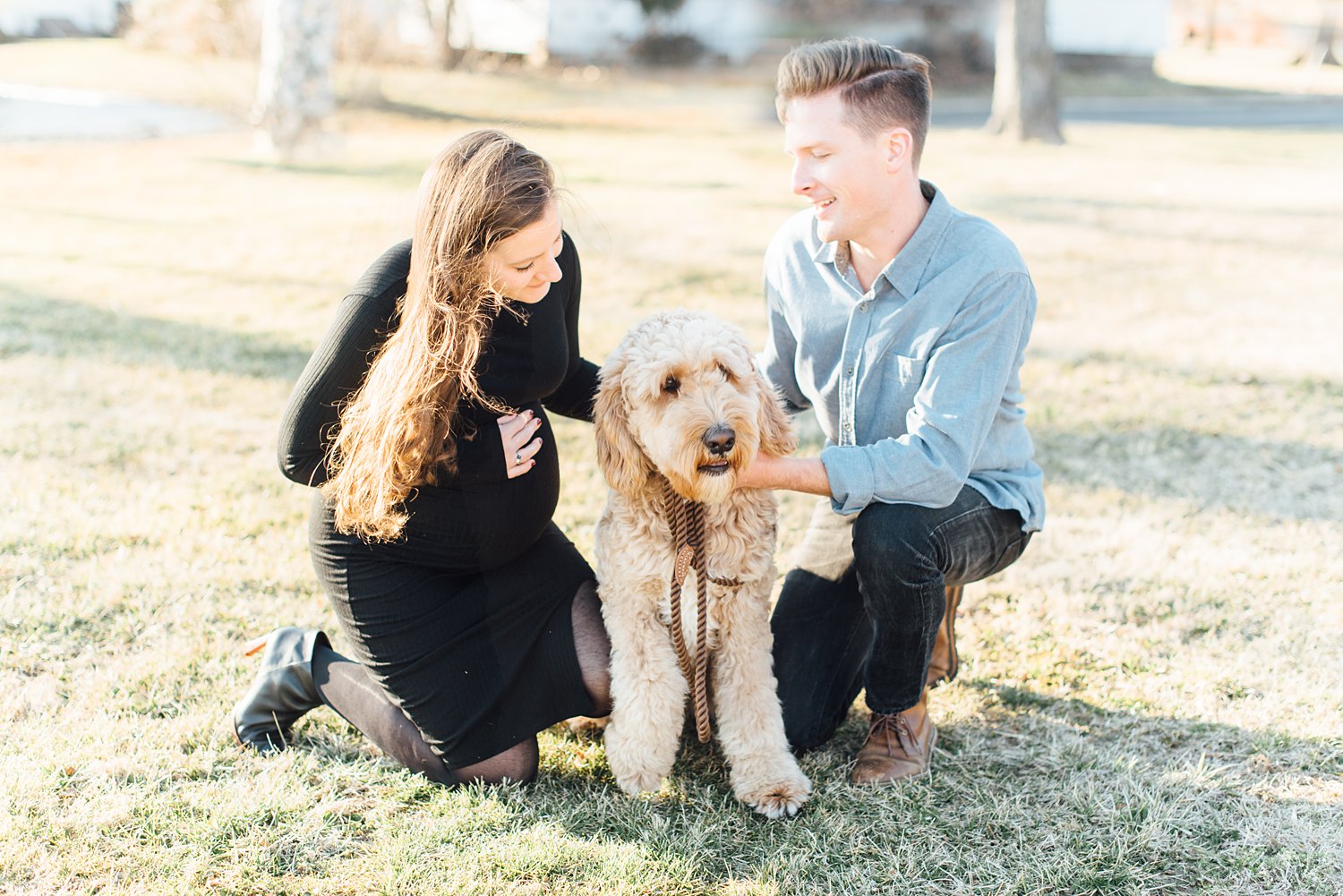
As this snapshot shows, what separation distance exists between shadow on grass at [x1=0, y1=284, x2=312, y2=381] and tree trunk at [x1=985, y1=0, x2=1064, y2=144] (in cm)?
1367

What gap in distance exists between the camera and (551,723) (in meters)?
3.13

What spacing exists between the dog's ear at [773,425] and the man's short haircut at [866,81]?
78cm

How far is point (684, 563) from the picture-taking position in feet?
9.66

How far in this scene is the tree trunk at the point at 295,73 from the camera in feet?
42.3

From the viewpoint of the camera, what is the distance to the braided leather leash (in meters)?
2.95

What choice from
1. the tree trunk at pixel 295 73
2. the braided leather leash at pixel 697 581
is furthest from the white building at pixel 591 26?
the braided leather leash at pixel 697 581

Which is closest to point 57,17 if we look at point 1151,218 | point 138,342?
point 138,342

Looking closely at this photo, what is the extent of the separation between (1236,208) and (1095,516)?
8776mm


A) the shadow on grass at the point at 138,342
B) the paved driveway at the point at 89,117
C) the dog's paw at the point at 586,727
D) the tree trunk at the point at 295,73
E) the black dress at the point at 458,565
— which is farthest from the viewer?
the paved driveway at the point at 89,117

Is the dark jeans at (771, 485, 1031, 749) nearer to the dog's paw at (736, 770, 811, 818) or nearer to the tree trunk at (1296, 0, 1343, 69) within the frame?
the dog's paw at (736, 770, 811, 818)

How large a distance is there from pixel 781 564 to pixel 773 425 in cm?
149

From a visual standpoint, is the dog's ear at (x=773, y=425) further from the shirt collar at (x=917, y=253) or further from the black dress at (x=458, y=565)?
the black dress at (x=458, y=565)

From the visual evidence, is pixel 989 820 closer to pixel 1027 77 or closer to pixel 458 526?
pixel 458 526

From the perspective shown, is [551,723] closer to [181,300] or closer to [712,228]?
[181,300]
